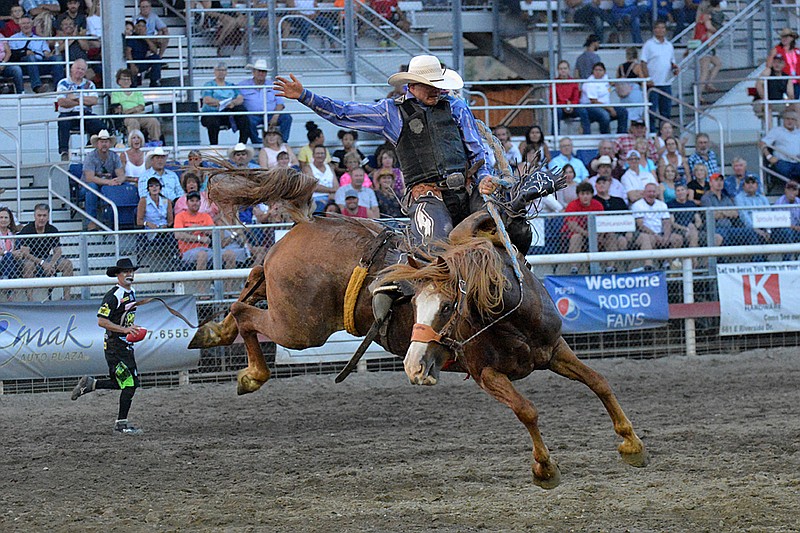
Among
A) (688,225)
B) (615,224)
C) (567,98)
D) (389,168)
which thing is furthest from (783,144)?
(389,168)

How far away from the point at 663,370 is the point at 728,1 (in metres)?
10.3

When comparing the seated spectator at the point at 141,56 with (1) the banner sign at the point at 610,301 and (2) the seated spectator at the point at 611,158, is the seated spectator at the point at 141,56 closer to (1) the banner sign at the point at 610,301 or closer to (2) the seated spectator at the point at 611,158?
(2) the seated spectator at the point at 611,158

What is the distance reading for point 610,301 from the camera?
39.2 feet

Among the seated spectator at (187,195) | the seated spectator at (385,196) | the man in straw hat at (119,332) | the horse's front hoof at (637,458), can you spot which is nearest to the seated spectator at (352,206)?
the seated spectator at (385,196)

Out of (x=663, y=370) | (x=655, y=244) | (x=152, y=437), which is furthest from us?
(x=655, y=244)

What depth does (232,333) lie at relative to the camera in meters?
7.78

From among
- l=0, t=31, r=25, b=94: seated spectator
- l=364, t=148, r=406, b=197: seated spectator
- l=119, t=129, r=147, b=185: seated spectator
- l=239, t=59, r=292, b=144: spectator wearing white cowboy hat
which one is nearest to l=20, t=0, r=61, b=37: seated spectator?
l=0, t=31, r=25, b=94: seated spectator

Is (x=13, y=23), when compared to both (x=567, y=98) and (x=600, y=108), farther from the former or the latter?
(x=600, y=108)

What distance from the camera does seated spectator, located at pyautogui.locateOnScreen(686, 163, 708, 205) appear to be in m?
14.1

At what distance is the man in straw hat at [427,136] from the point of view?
6.68 m

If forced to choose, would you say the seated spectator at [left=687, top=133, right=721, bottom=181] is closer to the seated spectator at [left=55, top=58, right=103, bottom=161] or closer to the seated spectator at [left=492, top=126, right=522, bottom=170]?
the seated spectator at [left=492, top=126, right=522, bottom=170]

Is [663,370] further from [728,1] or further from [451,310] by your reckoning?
[728,1]

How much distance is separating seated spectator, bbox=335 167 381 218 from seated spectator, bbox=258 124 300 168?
2.52ft

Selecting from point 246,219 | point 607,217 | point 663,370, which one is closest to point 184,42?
point 246,219
